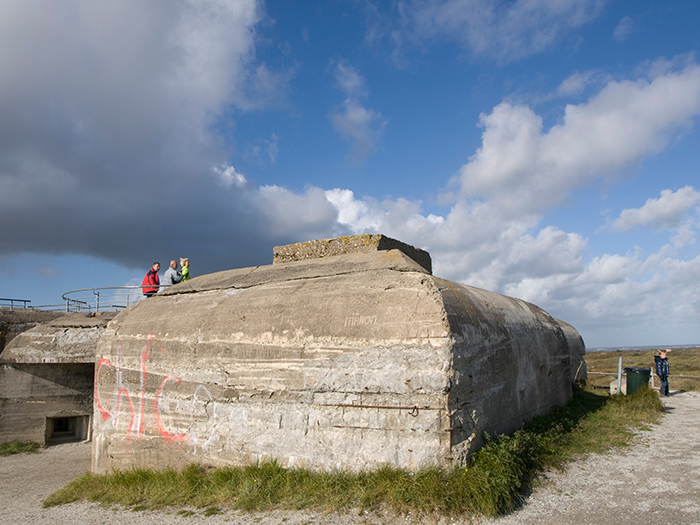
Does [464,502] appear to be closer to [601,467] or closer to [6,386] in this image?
[601,467]

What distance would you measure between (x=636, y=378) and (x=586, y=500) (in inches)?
341

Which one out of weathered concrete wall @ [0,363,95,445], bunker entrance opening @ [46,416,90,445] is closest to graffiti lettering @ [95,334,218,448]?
weathered concrete wall @ [0,363,95,445]

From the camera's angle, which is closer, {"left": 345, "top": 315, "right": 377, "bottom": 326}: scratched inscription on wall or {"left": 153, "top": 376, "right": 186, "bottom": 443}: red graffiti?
{"left": 345, "top": 315, "right": 377, "bottom": 326}: scratched inscription on wall

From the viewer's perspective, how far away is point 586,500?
16.1 feet

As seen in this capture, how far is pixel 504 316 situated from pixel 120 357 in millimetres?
6243

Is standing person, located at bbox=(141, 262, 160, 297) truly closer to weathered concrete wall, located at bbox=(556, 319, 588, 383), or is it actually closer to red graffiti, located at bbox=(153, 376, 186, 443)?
red graffiti, located at bbox=(153, 376, 186, 443)

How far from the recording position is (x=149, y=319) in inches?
300

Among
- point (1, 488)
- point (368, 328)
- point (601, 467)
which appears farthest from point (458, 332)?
point (1, 488)

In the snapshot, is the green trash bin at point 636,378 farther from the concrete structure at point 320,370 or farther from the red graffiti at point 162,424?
the red graffiti at point 162,424

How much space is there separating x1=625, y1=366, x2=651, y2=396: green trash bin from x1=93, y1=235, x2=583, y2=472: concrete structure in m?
5.54

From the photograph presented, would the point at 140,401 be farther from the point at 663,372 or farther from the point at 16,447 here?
the point at 663,372

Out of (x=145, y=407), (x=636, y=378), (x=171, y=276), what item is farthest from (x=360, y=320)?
(x=636, y=378)

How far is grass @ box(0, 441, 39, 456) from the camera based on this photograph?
10.2 meters

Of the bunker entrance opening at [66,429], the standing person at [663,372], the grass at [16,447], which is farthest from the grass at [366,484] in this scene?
the standing person at [663,372]
